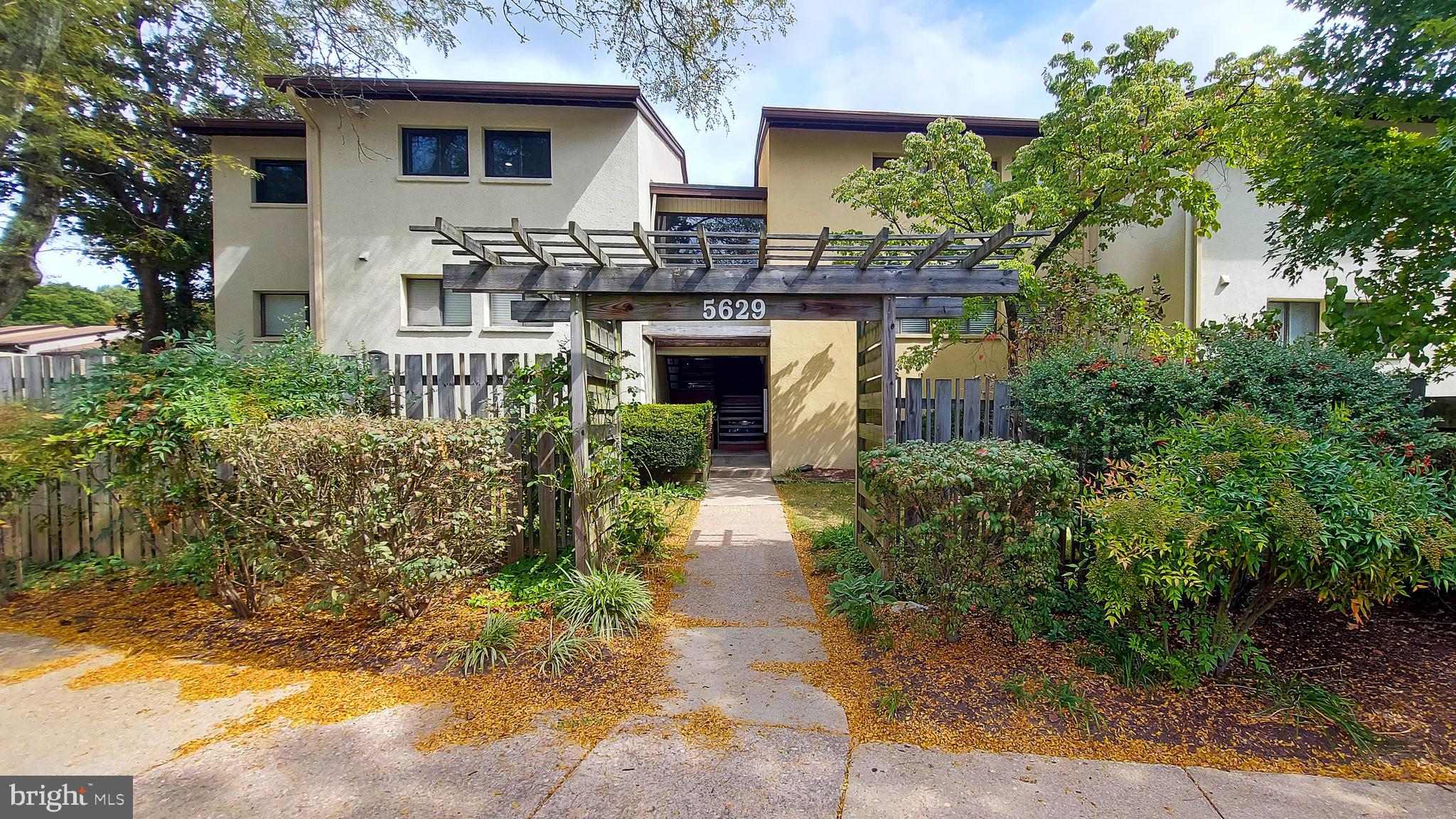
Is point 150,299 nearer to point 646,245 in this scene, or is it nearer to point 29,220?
point 29,220

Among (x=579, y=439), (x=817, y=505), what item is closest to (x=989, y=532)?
(x=579, y=439)

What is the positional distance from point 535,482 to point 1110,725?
4200 millimetres

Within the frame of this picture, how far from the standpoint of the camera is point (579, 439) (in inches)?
188

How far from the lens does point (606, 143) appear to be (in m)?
10.8

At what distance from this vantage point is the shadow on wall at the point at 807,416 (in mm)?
11352

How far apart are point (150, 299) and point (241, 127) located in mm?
5182

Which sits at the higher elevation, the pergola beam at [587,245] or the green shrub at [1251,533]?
the pergola beam at [587,245]

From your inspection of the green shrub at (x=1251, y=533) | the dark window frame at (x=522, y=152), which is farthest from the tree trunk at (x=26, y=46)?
the green shrub at (x=1251, y=533)

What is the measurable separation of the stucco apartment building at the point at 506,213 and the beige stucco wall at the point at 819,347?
0.11 ft

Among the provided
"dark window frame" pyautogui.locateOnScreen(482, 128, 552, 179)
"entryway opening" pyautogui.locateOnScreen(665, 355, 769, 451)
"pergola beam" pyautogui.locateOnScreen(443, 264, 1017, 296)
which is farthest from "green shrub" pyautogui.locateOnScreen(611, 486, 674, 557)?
"entryway opening" pyautogui.locateOnScreen(665, 355, 769, 451)

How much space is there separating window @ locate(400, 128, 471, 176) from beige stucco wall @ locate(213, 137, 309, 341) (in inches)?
93.2

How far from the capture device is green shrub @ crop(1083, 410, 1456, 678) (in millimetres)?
2918

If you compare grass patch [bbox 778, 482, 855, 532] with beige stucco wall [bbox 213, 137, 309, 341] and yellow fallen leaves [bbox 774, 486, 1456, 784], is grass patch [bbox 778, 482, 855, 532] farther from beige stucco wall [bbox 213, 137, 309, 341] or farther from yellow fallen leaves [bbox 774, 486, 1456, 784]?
beige stucco wall [bbox 213, 137, 309, 341]

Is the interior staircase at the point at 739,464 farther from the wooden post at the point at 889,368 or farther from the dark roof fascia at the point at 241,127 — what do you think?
the dark roof fascia at the point at 241,127
